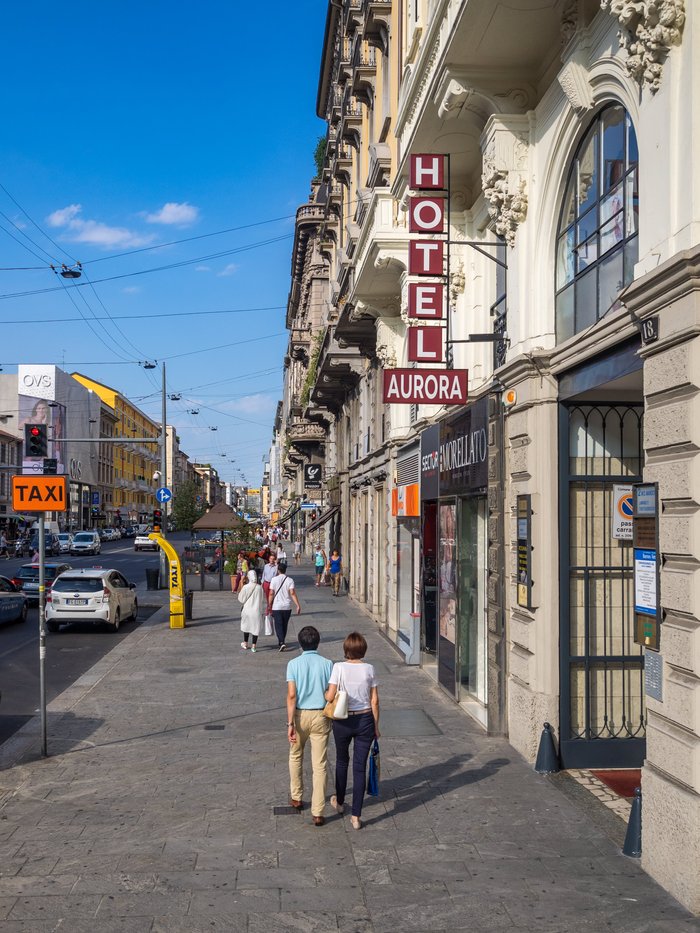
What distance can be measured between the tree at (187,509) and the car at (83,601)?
38985 millimetres

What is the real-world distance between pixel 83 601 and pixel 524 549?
14.9 metres

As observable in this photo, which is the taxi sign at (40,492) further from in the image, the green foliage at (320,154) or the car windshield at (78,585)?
the green foliage at (320,154)

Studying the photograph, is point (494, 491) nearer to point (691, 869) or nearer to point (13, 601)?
point (691, 869)

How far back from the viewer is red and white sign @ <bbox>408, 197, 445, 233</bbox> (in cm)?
1204

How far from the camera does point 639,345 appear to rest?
23.7 ft

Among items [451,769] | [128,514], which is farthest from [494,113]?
[128,514]

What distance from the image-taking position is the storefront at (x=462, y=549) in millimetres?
11844

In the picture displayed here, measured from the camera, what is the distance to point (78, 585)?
22.2 meters

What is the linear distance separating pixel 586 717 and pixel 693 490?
13.3ft

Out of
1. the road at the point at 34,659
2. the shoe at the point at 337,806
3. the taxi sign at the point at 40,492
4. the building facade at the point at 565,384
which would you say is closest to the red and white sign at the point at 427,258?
the building facade at the point at 565,384

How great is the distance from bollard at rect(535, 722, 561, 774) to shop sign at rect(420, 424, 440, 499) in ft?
18.3

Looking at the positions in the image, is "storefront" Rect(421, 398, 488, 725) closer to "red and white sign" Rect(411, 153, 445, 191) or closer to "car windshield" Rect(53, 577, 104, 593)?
"red and white sign" Rect(411, 153, 445, 191)

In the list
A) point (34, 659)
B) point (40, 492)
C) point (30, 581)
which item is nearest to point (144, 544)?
point (30, 581)

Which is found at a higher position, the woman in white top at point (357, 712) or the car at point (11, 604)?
the woman in white top at point (357, 712)
